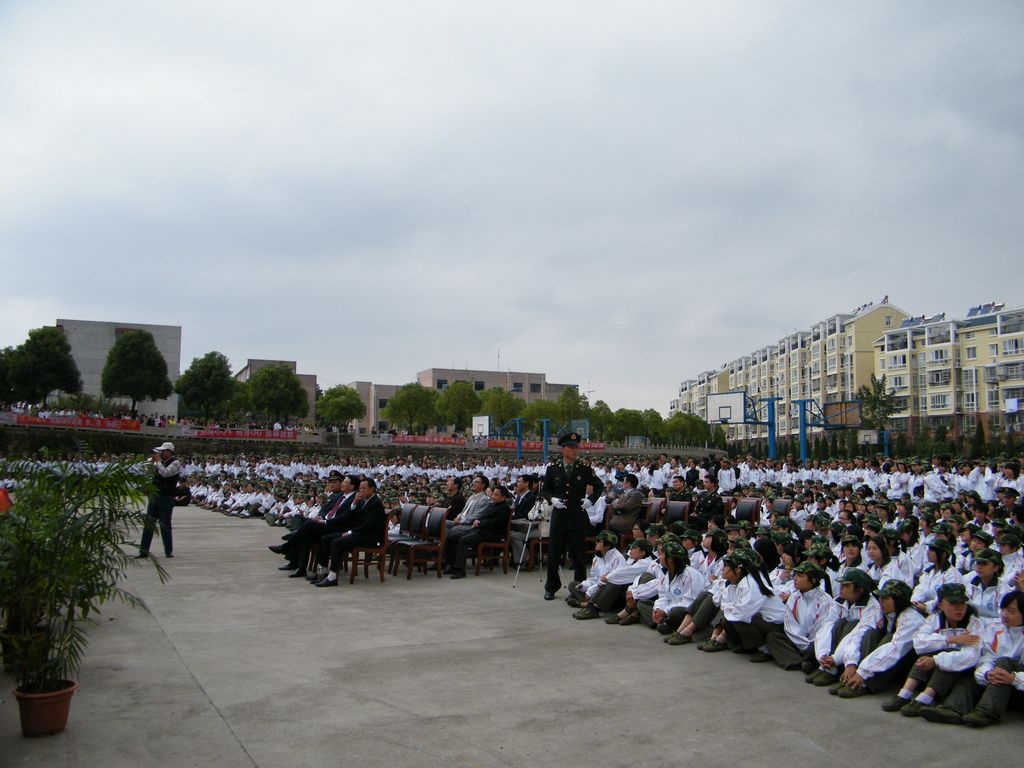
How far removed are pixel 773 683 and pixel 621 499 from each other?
6034 millimetres

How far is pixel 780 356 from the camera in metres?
104

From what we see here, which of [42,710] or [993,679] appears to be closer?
[42,710]

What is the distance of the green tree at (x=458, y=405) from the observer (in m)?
76.5

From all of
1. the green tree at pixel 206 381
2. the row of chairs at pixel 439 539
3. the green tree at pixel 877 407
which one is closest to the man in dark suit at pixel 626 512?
the row of chairs at pixel 439 539

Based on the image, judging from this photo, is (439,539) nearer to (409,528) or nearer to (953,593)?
(409,528)

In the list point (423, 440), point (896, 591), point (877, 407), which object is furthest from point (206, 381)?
point (896, 591)

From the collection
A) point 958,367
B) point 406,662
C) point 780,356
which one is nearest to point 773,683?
point 406,662

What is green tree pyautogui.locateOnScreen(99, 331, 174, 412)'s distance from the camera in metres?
55.0

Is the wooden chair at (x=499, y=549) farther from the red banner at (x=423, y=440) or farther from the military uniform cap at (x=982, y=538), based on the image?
the red banner at (x=423, y=440)

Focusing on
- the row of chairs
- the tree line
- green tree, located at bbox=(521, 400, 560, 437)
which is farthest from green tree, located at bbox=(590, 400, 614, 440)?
the row of chairs

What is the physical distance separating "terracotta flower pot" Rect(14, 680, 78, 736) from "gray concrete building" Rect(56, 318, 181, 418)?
63906mm

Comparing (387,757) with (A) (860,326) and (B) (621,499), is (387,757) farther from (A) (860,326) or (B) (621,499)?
(A) (860,326)

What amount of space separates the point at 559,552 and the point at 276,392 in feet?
205

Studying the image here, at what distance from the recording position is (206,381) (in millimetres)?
64250
